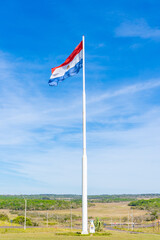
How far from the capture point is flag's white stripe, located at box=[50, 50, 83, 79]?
30.6 metres

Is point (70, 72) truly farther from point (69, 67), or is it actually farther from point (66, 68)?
point (66, 68)

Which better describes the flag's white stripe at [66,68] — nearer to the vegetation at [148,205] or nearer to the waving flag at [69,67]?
the waving flag at [69,67]

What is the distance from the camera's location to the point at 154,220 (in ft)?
322

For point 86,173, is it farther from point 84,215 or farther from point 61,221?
point 61,221

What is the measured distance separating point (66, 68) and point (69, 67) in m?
0.42

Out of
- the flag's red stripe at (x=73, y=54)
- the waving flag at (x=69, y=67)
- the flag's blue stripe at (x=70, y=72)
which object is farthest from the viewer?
the flag's red stripe at (x=73, y=54)

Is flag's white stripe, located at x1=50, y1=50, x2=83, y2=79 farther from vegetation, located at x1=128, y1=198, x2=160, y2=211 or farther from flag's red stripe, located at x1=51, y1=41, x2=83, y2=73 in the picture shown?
vegetation, located at x1=128, y1=198, x2=160, y2=211

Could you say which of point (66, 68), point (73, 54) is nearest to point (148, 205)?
point (66, 68)

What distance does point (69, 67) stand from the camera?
1219 inches

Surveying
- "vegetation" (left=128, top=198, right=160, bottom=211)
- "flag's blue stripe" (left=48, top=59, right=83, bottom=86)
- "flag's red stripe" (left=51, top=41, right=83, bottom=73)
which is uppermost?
"flag's red stripe" (left=51, top=41, right=83, bottom=73)

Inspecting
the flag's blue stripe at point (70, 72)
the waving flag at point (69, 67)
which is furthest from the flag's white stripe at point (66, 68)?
the flag's blue stripe at point (70, 72)

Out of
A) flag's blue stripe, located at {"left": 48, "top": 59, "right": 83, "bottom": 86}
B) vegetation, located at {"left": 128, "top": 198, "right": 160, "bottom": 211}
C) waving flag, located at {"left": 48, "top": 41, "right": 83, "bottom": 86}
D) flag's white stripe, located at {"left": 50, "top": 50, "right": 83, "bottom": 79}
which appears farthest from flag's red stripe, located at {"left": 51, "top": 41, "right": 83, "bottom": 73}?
vegetation, located at {"left": 128, "top": 198, "right": 160, "bottom": 211}

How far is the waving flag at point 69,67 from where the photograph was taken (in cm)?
3045

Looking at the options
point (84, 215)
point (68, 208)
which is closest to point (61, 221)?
point (68, 208)
